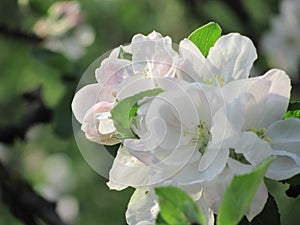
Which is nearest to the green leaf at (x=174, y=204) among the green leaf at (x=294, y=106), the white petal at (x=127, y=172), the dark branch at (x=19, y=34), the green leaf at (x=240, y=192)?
the green leaf at (x=240, y=192)

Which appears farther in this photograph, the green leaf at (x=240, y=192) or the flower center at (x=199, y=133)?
the flower center at (x=199, y=133)

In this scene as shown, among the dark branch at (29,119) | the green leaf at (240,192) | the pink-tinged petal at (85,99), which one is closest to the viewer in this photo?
the green leaf at (240,192)

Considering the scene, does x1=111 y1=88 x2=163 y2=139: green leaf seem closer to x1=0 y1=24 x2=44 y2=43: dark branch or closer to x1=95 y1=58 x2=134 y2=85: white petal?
x1=95 y1=58 x2=134 y2=85: white petal

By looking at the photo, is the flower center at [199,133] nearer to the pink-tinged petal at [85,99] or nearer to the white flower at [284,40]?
the pink-tinged petal at [85,99]

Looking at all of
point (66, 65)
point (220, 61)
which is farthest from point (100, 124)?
point (66, 65)

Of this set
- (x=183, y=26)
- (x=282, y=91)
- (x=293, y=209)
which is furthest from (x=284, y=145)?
(x=183, y=26)

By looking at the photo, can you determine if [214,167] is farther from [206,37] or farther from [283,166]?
[206,37]

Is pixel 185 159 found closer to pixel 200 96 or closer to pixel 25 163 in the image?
pixel 200 96
